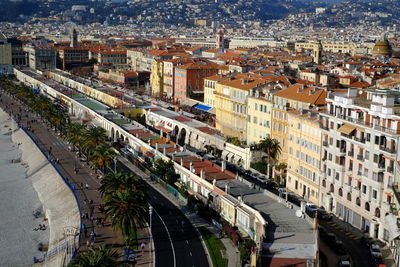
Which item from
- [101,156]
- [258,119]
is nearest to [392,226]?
[258,119]

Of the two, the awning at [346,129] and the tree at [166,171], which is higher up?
the awning at [346,129]

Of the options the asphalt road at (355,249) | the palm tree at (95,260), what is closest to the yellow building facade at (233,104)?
the asphalt road at (355,249)

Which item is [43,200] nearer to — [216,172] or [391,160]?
[216,172]

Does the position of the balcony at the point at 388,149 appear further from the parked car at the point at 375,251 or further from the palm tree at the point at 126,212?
the palm tree at the point at 126,212

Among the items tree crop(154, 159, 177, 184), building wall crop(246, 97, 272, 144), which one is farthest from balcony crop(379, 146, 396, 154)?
building wall crop(246, 97, 272, 144)

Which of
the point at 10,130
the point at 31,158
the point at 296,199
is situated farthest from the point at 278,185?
the point at 10,130

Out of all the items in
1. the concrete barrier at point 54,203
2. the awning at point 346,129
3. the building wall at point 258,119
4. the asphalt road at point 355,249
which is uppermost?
the awning at point 346,129

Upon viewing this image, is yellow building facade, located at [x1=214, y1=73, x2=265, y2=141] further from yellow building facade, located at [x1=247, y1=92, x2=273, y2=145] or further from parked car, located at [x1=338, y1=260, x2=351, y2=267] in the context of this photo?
parked car, located at [x1=338, y1=260, x2=351, y2=267]
